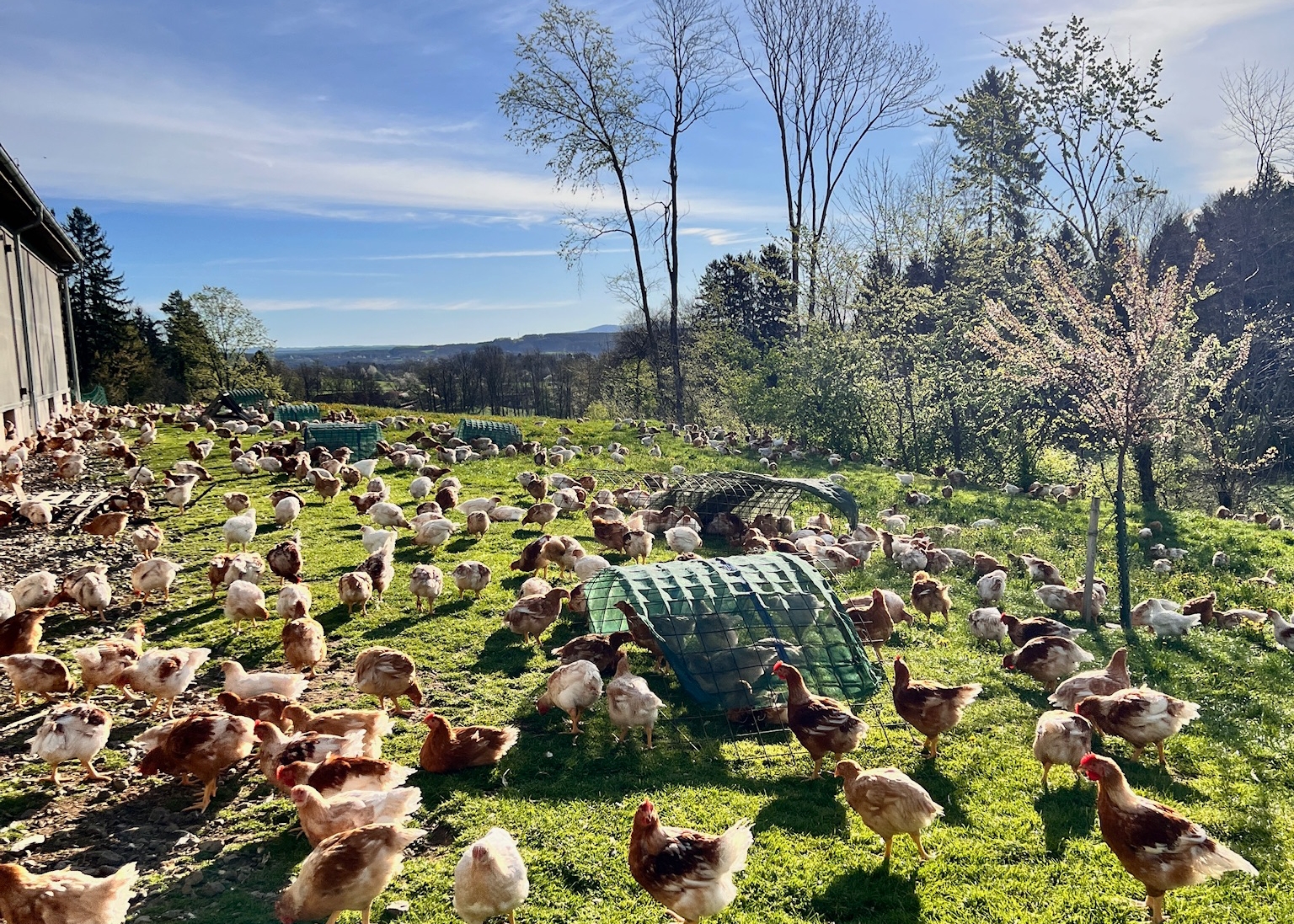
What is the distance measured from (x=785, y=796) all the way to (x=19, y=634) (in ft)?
26.4

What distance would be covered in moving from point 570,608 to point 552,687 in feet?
9.93

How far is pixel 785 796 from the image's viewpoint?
6.34 meters

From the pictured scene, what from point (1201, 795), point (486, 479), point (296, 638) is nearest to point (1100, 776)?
point (1201, 795)

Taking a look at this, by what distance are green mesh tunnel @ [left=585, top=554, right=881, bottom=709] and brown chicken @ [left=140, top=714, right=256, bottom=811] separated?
12.5 ft

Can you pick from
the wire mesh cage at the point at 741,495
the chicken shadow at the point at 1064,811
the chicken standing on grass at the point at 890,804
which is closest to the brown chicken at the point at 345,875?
the chicken standing on grass at the point at 890,804

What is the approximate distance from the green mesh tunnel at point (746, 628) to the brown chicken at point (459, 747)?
195 centimetres

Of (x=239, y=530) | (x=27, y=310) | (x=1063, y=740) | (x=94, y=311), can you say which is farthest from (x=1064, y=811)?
(x=94, y=311)

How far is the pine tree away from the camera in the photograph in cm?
4978

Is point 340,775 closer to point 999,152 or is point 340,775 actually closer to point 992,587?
point 992,587

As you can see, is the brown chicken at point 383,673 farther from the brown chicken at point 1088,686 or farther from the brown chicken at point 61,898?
the brown chicken at point 1088,686

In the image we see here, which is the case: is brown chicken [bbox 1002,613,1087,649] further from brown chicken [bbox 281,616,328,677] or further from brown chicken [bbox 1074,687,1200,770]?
brown chicken [bbox 281,616,328,677]

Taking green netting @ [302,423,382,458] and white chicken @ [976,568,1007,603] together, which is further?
green netting @ [302,423,382,458]

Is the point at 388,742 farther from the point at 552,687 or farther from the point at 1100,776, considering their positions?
the point at 1100,776

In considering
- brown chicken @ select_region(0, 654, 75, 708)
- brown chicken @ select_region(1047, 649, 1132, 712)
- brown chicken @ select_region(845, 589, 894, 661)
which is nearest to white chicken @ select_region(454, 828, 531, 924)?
brown chicken @ select_region(0, 654, 75, 708)
